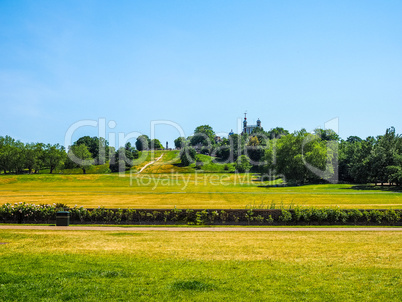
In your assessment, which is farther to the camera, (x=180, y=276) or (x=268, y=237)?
(x=268, y=237)

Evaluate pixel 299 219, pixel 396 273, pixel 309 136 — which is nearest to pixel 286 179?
pixel 309 136

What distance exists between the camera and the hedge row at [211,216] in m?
21.4

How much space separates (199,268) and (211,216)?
1066 cm

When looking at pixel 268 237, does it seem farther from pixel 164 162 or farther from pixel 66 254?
pixel 164 162

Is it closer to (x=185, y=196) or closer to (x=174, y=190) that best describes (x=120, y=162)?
(x=174, y=190)

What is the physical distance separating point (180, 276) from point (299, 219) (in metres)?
13.1

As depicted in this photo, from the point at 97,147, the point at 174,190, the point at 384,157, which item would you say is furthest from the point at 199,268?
the point at 97,147

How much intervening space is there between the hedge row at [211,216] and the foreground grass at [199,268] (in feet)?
16.1

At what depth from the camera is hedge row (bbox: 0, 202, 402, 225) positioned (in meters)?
21.4

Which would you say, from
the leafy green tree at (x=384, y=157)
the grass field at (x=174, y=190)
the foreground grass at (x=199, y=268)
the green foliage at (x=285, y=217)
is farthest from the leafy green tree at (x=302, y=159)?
the foreground grass at (x=199, y=268)

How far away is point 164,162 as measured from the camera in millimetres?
146500

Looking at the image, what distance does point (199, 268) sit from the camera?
10.9 meters

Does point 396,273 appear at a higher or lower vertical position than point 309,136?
lower

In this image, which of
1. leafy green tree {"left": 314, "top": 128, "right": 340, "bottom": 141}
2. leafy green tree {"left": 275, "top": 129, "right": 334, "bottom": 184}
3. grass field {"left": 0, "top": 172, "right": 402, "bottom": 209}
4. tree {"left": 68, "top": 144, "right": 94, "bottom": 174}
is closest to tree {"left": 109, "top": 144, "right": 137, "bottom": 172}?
tree {"left": 68, "top": 144, "right": 94, "bottom": 174}
